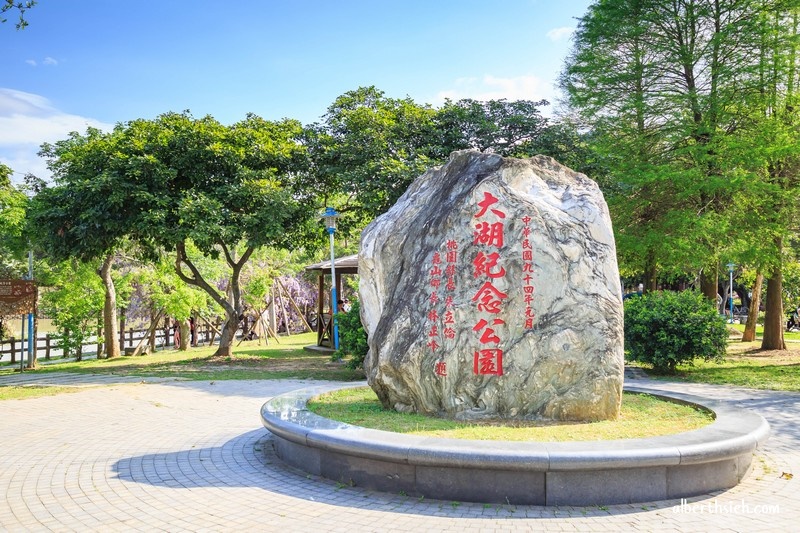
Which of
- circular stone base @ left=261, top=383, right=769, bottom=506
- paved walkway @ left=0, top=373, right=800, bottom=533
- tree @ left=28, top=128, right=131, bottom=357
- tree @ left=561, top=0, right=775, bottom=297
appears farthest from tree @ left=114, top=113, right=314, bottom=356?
circular stone base @ left=261, top=383, right=769, bottom=506

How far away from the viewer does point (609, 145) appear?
52.3 ft

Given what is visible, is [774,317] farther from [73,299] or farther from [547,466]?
[73,299]

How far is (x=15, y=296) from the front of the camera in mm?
16484

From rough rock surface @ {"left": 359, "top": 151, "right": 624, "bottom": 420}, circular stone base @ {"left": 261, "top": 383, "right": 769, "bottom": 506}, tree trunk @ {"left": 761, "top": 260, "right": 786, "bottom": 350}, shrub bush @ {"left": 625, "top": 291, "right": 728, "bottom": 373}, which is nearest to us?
circular stone base @ {"left": 261, "top": 383, "right": 769, "bottom": 506}

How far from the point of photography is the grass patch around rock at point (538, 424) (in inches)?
235

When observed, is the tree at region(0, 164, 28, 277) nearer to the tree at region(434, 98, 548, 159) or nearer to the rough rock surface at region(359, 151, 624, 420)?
the tree at region(434, 98, 548, 159)

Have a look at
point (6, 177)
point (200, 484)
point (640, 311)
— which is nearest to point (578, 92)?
point (640, 311)

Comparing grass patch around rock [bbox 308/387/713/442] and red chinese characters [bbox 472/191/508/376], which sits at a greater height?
red chinese characters [bbox 472/191/508/376]

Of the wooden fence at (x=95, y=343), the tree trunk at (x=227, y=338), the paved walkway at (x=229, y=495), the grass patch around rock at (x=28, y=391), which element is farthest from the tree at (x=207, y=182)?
the wooden fence at (x=95, y=343)

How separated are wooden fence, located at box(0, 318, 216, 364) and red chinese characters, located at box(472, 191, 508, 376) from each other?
18.3 m

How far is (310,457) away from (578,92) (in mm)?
14091

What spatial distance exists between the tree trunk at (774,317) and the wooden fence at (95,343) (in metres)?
21.3

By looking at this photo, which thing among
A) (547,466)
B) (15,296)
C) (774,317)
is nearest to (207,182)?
(15,296)

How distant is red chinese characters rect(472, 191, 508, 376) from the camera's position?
704cm
